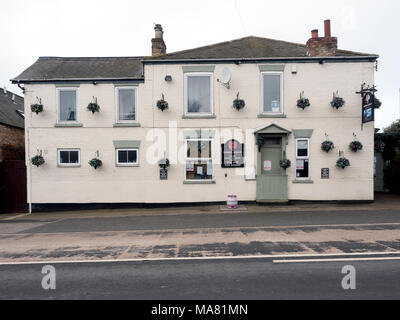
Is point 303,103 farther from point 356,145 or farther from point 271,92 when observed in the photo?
point 356,145

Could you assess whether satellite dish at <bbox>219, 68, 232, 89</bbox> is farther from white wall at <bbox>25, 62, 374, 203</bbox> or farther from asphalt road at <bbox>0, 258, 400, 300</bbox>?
asphalt road at <bbox>0, 258, 400, 300</bbox>

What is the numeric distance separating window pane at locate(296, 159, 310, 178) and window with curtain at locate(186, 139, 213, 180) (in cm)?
434

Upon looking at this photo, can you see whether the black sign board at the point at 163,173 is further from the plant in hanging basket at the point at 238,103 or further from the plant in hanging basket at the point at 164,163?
the plant in hanging basket at the point at 238,103

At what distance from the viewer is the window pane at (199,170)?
12.0m

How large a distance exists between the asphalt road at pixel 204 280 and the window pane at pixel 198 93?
28.0 ft

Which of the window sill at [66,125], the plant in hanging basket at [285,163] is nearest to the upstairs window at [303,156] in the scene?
the plant in hanging basket at [285,163]

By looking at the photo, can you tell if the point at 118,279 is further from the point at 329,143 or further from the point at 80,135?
the point at 329,143

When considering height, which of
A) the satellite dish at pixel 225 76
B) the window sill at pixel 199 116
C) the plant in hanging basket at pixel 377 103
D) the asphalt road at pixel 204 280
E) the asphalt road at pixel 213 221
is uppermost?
the satellite dish at pixel 225 76

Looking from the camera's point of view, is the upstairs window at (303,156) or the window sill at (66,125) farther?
the window sill at (66,125)

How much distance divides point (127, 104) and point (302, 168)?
9.58 metres

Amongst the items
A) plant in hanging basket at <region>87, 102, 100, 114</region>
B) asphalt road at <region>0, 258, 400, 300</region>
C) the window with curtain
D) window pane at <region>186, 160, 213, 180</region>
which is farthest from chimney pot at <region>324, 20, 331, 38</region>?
plant in hanging basket at <region>87, 102, 100, 114</region>

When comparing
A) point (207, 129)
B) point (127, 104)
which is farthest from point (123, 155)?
point (207, 129)

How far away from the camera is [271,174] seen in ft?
39.0
